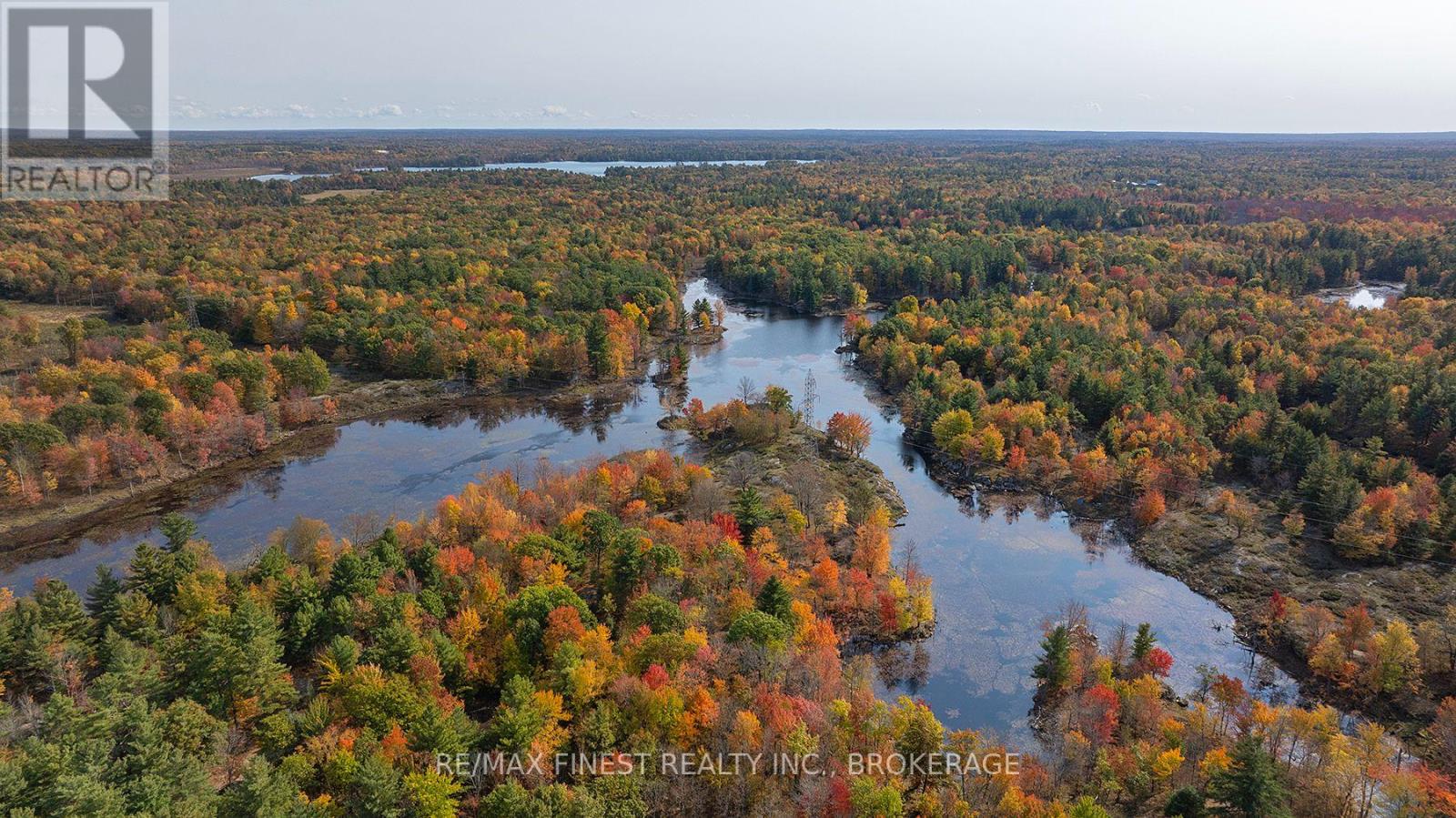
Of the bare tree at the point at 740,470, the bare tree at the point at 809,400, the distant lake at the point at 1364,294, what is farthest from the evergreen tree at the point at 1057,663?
the distant lake at the point at 1364,294

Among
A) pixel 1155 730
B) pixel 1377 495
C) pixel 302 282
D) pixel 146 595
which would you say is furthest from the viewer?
pixel 302 282

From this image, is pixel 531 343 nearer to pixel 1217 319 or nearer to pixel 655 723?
pixel 655 723

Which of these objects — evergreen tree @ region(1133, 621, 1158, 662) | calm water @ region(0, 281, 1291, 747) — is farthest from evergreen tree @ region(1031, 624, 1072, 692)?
evergreen tree @ region(1133, 621, 1158, 662)

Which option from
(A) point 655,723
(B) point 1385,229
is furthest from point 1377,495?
(B) point 1385,229

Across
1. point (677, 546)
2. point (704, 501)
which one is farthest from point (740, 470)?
point (677, 546)

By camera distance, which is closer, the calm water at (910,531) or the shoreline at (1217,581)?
the shoreline at (1217,581)

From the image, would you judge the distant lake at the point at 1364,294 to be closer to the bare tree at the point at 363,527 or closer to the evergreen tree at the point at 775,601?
the evergreen tree at the point at 775,601

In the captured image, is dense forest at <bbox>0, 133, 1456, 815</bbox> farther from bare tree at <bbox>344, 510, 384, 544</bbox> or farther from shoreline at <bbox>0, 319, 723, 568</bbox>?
bare tree at <bbox>344, 510, 384, 544</bbox>
